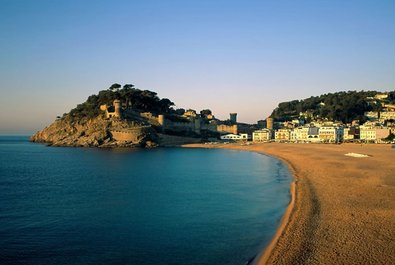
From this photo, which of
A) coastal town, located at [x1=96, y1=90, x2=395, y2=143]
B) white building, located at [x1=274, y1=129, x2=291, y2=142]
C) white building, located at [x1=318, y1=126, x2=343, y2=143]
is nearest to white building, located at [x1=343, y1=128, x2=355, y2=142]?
coastal town, located at [x1=96, y1=90, x2=395, y2=143]

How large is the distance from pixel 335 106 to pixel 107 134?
65.0 m

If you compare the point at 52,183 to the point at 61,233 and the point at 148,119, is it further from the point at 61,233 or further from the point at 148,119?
the point at 148,119

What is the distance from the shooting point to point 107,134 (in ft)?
232

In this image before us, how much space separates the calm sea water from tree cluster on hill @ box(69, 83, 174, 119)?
5819 cm

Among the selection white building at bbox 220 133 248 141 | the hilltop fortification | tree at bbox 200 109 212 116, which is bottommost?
white building at bbox 220 133 248 141

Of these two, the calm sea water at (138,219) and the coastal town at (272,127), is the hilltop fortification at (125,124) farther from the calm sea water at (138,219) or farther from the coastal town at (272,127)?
the calm sea water at (138,219)

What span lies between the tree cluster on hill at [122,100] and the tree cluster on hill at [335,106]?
144 feet

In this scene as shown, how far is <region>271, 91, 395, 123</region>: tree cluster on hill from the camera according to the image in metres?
99.1

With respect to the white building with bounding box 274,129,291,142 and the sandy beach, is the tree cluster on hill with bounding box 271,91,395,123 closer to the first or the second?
the white building with bounding box 274,129,291,142

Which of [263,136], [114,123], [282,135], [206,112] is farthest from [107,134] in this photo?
[206,112]

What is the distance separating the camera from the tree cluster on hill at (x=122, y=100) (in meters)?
82.2

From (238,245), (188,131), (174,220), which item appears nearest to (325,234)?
(238,245)

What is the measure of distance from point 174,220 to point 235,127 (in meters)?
82.8

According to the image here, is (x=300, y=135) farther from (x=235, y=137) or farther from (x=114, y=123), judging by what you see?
(x=114, y=123)
